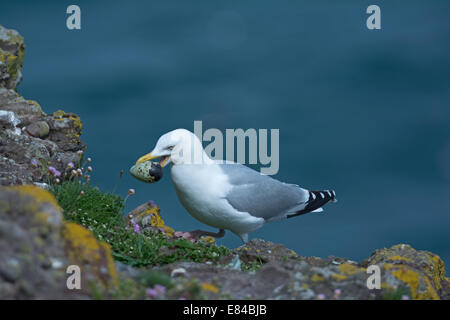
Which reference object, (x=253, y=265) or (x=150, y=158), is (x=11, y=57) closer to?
(x=150, y=158)

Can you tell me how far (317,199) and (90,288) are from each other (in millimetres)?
4872

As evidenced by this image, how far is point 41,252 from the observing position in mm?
4410

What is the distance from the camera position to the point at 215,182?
Answer: 773 cm

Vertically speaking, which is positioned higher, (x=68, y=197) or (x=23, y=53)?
(x=23, y=53)

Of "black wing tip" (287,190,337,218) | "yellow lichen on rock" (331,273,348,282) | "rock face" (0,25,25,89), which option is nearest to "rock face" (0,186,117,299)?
"yellow lichen on rock" (331,273,348,282)

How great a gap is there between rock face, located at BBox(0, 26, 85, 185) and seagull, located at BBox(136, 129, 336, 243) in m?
1.74

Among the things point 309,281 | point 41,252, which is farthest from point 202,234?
point 41,252

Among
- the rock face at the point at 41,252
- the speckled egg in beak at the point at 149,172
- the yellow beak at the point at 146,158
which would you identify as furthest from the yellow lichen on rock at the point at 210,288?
the speckled egg in beak at the point at 149,172

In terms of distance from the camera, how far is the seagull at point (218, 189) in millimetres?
7566

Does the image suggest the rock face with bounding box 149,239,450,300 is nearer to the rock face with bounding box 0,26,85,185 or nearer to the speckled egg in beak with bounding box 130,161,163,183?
the speckled egg in beak with bounding box 130,161,163,183

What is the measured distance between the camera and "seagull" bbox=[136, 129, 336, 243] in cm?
757

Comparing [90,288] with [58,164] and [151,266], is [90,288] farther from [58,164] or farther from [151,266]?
[58,164]

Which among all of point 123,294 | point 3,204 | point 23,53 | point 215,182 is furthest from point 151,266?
point 23,53

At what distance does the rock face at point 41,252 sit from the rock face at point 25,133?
3.53m
